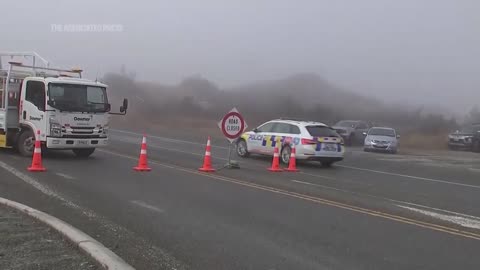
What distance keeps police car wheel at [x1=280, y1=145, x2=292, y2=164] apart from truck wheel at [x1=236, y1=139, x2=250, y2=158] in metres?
2.02

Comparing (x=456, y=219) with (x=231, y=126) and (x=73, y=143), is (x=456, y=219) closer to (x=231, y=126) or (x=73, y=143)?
(x=231, y=126)

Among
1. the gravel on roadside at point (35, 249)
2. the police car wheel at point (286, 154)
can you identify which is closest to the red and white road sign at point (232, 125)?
the police car wheel at point (286, 154)

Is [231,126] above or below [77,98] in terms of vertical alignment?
below

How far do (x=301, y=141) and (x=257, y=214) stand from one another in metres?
9.20

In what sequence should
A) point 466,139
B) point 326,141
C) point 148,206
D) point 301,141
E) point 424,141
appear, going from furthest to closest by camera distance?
point 424,141 → point 466,139 → point 326,141 → point 301,141 → point 148,206

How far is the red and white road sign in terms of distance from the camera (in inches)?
613

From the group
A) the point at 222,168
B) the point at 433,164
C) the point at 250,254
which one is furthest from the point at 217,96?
the point at 250,254

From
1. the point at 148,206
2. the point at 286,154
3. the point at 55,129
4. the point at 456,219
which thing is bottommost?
the point at 148,206

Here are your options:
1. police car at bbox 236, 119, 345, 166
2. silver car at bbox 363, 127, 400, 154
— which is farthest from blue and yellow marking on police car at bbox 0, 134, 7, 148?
silver car at bbox 363, 127, 400, 154

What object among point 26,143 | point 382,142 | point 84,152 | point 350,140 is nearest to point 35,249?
point 26,143

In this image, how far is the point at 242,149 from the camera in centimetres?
2006

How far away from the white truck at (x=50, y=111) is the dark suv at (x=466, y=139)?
2318cm

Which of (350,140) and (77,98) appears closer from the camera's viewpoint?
(77,98)

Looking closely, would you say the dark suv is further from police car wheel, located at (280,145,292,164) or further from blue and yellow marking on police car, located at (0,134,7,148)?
blue and yellow marking on police car, located at (0,134,7,148)
